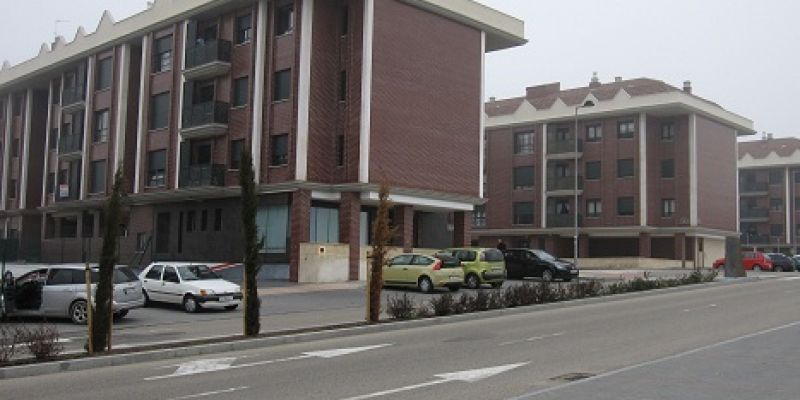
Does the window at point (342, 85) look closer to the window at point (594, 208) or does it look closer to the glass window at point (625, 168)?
the glass window at point (625, 168)

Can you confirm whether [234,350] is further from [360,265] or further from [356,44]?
[356,44]

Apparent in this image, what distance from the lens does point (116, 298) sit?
20.1 metres

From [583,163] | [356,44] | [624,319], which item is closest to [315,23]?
[356,44]

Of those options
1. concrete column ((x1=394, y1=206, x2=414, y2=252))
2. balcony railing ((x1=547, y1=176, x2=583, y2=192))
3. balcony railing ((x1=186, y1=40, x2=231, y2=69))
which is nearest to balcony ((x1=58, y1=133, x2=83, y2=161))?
balcony railing ((x1=186, y1=40, x2=231, y2=69))

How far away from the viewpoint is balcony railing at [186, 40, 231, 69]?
40.7 meters

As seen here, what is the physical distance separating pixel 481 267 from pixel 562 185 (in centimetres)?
3881

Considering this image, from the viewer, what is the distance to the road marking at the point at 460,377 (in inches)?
383

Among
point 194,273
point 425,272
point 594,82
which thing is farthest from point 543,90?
point 194,273

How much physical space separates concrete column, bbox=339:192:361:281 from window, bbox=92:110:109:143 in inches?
749

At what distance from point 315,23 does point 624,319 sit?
24076 millimetres

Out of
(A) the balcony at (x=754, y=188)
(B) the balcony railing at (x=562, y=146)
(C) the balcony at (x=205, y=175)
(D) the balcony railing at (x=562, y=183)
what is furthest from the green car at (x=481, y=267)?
(A) the balcony at (x=754, y=188)

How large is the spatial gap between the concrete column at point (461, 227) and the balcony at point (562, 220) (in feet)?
81.8

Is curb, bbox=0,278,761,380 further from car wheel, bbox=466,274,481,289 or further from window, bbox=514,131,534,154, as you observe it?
window, bbox=514,131,534,154

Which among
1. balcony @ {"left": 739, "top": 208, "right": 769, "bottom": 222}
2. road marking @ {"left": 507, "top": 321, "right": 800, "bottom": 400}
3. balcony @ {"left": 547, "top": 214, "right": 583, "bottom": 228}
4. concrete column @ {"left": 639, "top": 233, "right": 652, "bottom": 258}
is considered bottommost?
road marking @ {"left": 507, "top": 321, "right": 800, "bottom": 400}
